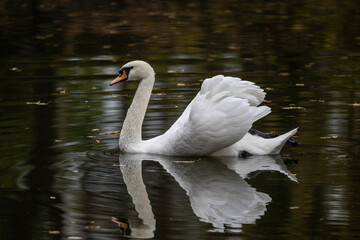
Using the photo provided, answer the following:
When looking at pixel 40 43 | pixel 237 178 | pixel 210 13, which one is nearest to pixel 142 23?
pixel 210 13

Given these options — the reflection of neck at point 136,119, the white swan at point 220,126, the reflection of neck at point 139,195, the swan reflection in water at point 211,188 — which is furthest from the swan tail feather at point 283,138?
the reflection of neck at point 136,119

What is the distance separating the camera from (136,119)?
34.4 feet

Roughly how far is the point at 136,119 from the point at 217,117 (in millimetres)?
1391

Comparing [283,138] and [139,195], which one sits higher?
[283,138]

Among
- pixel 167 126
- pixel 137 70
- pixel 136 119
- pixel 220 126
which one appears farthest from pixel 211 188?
pixel 167 126

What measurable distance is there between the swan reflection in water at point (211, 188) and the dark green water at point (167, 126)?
0.02m

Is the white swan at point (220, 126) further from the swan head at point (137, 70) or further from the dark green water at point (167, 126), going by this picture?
the swan head at point (137, 70)

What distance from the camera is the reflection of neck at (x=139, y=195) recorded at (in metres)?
7.21

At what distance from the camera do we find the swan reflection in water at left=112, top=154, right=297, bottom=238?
291 inches

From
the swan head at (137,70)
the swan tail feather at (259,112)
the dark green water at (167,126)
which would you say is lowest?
the dark green water at (167,126)

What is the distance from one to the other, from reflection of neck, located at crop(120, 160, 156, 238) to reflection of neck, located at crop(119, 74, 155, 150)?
48 cm

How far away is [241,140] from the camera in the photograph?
9.93 meters

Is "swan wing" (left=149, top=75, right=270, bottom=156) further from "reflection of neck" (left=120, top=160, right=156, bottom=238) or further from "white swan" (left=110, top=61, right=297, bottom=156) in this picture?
"reflection of neck" (left=120, top=160, right=156, bottom=238)

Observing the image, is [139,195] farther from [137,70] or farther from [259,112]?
[137,70]
